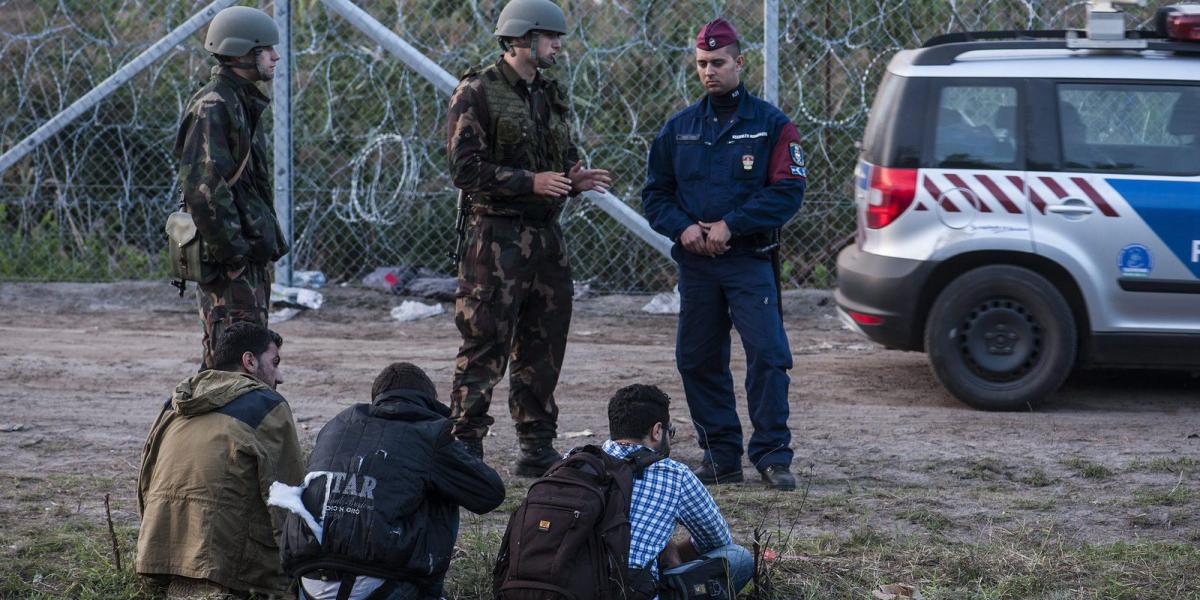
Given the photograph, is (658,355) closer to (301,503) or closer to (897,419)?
(897,419)

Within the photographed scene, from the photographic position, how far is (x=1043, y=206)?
6.87m

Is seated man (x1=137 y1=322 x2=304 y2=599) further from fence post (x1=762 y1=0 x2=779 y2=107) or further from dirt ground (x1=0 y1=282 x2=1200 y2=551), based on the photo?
fence post (x1=762 y1=0 x2=779 y2=107)

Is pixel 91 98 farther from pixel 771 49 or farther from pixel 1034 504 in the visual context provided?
pixel 1034 504

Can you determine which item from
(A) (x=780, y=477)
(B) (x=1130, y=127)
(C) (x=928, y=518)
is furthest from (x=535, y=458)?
(B) (x=1130, y=127)

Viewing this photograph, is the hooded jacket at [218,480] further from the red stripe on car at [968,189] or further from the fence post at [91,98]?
the fence post at [91,98]

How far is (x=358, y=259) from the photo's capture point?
1079 cm

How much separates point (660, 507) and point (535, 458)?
1.81 m

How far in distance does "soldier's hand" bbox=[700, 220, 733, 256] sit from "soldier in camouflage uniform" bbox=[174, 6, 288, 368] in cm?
173

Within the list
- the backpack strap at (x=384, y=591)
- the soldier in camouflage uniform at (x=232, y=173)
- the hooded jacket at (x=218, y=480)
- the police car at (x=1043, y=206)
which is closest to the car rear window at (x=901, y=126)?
the police car at (x=1043, y=206)

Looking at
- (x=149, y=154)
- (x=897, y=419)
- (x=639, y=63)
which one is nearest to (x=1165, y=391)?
(x=897, y=419)

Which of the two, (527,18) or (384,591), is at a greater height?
(527,18)

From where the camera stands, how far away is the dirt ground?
5484 mm

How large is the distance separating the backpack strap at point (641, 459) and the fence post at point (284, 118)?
6155mm

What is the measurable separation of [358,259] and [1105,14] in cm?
597
